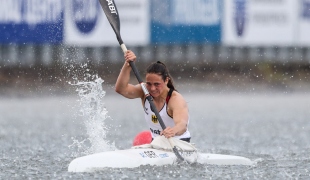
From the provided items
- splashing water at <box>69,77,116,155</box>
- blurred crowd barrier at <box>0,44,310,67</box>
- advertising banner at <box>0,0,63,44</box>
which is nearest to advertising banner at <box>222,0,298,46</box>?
blurred crowd barrier at <box>0,44,310,67</box>

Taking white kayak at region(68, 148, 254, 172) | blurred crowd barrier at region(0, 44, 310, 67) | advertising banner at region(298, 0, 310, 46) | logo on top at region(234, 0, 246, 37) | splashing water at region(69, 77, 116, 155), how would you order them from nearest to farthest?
white kayak at region(68, 148, 254, 172)
splashing water at region(69, 77, 116, 155)
blurred crowd barrier at region(0, 44, 310, 67)
logo on top at region(234, 0, 246, 37)
advertising banner at region(298, 0, 310, 46)

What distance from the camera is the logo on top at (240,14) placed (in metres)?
25.0

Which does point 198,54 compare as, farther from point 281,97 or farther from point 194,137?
point 194,137

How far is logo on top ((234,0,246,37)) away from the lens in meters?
25.0

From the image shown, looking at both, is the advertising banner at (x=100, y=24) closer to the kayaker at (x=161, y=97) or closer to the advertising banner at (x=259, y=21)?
the advertising banner at (x=259, y=21)

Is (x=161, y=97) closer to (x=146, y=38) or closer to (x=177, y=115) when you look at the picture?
(x=177, y=115)

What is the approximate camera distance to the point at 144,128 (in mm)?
18219

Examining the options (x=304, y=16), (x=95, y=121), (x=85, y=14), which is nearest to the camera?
(x=95, y=121)

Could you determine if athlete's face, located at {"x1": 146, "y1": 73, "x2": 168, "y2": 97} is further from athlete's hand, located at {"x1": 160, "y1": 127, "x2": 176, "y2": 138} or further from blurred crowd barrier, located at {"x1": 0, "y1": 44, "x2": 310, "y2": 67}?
blurred crowd barrier, located at {"x1": 0, "y1": 44, "x2": 310, "y2": 67}

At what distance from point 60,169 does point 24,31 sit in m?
12.2

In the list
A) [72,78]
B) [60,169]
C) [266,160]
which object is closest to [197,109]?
[72,78]

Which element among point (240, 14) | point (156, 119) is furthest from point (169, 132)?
point (240, 14)

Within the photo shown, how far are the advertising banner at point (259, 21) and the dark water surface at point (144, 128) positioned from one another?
61.3 inches

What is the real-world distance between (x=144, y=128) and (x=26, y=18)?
6455mm
